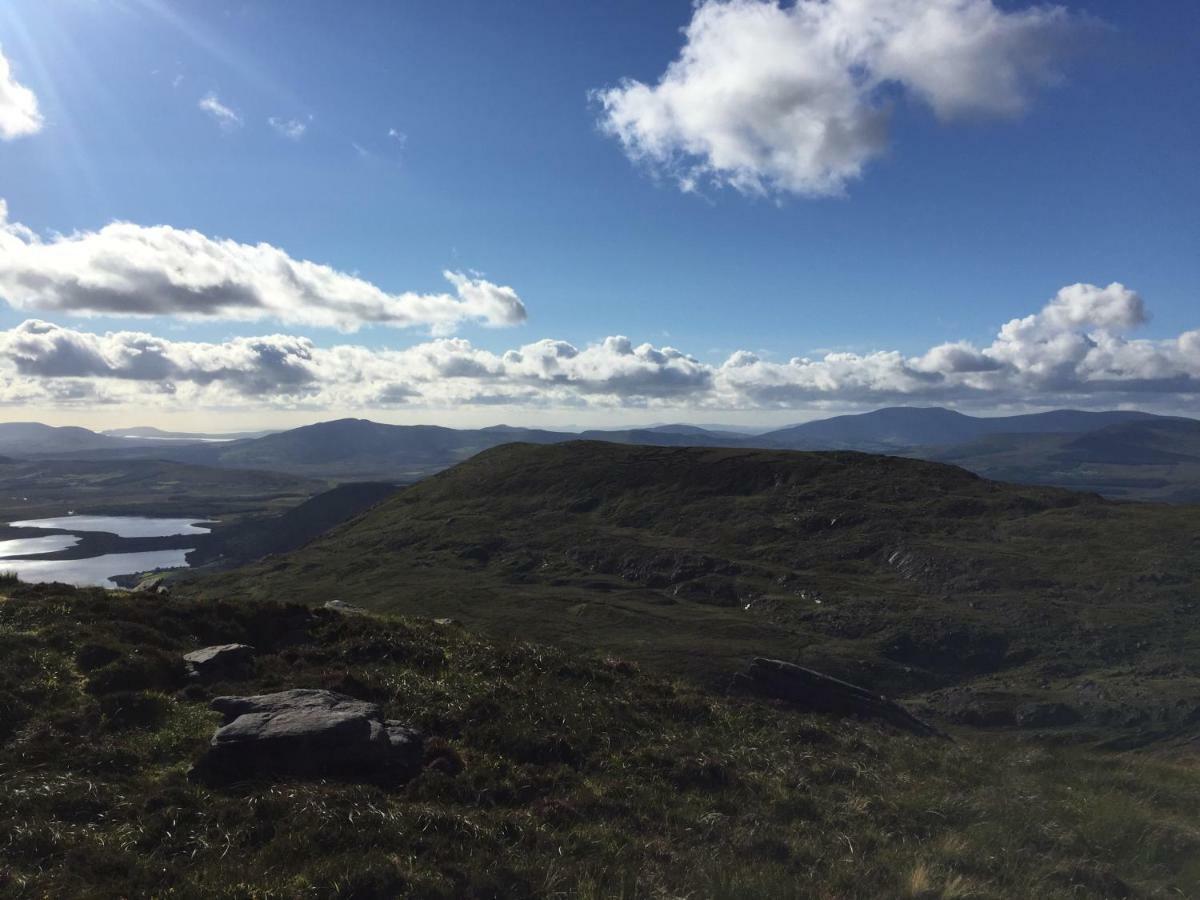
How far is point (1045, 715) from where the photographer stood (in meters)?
45.8

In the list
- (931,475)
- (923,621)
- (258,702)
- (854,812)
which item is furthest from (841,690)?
(931,475)

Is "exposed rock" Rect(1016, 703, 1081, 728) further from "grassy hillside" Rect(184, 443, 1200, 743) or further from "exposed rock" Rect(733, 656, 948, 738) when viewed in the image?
"exposed rock" Rect(733, 656, 948, 738)

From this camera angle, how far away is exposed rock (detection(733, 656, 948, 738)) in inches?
1067

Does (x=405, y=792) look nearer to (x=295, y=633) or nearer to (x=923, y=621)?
(x=295, y=633)

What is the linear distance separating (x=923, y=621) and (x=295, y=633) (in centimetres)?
6112

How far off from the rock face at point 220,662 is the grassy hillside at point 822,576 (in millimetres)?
35203

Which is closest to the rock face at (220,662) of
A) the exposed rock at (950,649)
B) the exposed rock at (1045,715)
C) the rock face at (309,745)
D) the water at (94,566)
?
the rock face at (309,745)

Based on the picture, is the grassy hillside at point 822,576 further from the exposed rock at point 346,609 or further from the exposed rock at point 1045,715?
the exposed rock at point 346,609

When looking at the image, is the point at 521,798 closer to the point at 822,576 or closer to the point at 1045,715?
the point at 1045,715

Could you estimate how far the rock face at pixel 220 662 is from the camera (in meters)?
19.6

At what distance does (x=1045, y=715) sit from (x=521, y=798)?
45.6m

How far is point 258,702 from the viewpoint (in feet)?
55.0

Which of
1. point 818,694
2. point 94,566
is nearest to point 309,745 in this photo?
point 818,694

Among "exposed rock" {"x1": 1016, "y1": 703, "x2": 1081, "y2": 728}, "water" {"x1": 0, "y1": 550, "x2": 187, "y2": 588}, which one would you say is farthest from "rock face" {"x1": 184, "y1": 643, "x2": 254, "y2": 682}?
"water" {"x1": 0, "y1": 550, "x2": 187, "y2": 588}
